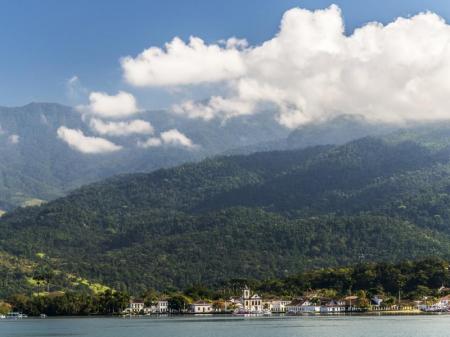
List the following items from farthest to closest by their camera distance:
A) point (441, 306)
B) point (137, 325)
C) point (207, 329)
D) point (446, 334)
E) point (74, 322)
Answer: point (441, 306), point (74, 322), point (137, 325), point (207, 329), point (446, 334)

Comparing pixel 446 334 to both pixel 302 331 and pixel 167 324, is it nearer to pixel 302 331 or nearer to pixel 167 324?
pixel 302 331

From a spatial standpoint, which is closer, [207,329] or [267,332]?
[267,332]

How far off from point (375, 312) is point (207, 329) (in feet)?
199

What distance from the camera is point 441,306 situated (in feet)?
649

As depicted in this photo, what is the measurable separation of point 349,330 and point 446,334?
763 inches

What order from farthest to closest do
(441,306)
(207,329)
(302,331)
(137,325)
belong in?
(441,306), (137,325), (207,329), (302,331)

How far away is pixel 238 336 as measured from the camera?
13188 centimetres

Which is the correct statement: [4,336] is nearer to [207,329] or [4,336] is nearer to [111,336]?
[111,336]

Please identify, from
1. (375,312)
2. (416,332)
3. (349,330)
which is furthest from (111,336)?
(375,312)

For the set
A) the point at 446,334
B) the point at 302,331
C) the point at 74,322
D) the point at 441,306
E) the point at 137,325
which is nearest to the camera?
the point at 446,334

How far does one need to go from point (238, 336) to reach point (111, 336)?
2061 centimetres

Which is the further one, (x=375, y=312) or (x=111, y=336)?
(x=375, y=312)

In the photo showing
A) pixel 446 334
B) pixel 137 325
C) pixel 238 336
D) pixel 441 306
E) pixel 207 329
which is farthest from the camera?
pixel 441 306

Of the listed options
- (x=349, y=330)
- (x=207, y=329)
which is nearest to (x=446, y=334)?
(x=349, y=330)
